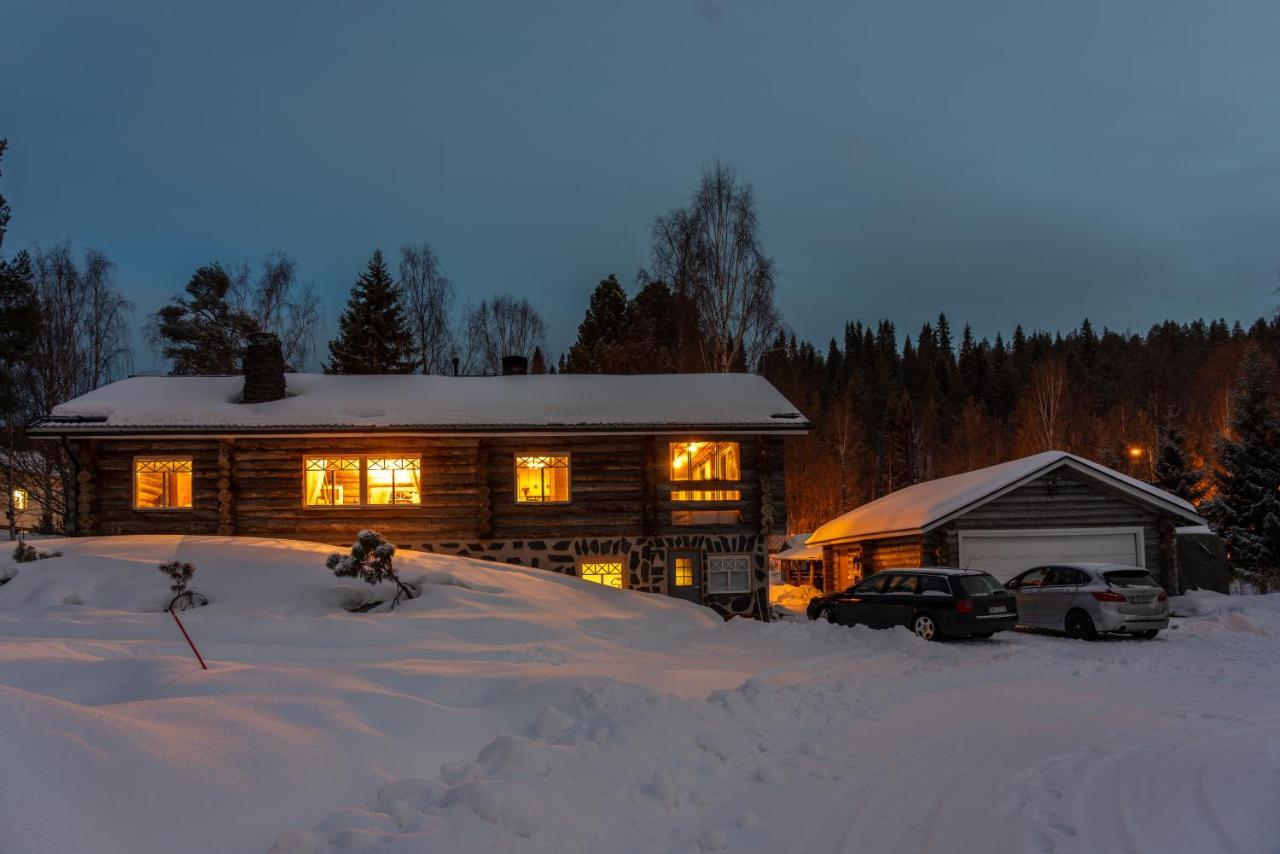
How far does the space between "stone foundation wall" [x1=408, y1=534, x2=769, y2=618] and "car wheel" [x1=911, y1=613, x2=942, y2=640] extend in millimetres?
5189

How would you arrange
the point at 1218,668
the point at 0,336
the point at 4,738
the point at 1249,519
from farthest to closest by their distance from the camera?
1. the point at 1249,519
2. the point at 0,336
3. the point at 1218,668
4. the point at 4,738

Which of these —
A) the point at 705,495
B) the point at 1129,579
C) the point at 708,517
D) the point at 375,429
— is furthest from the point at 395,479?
the point at 1129,579

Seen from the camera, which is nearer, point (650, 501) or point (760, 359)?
point (650, 501)

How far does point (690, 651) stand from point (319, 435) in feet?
38.1

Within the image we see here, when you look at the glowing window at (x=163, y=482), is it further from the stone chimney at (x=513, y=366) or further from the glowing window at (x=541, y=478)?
the stone chimney at (x=513, y=366)

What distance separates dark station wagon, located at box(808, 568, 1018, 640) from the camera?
16.5 metres

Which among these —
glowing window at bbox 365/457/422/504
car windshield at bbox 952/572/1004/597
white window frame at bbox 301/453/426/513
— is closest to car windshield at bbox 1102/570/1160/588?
car windshield at bbox 952/572/1004/597

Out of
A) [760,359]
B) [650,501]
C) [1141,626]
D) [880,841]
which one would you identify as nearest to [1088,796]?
[880,841]

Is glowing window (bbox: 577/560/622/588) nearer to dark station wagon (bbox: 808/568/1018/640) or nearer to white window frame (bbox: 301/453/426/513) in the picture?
white window frame (bbox: 301/453/426/513)

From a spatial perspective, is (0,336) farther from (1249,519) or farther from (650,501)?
(1249,519)

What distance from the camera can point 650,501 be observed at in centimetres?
2180

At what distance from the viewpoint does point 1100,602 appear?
17.2 m

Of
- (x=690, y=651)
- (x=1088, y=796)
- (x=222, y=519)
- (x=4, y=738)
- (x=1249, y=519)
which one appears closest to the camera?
(x=4, y=738)

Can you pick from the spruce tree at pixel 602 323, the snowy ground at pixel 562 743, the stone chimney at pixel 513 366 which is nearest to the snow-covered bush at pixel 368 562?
the snowy ground at pixel 562 743
